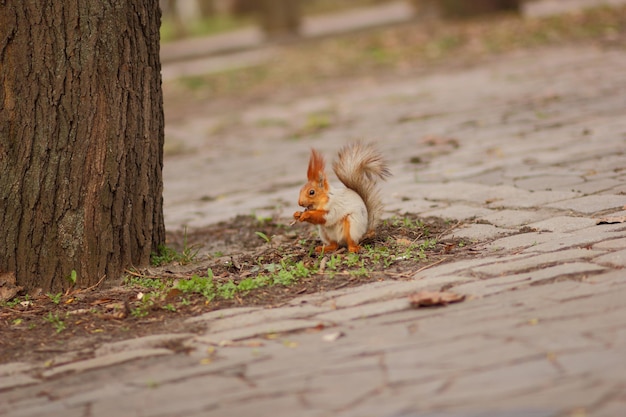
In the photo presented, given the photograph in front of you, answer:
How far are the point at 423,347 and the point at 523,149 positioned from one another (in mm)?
4357

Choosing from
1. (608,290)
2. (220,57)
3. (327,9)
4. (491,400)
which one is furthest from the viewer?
(327,9)

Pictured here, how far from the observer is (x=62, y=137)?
454 cm

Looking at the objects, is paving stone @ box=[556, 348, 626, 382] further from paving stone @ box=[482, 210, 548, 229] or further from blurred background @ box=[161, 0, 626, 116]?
blurred background @ box=[161, 0, 626, 116]

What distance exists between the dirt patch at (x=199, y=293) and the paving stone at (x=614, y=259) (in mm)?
680

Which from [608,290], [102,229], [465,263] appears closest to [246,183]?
[102,229]

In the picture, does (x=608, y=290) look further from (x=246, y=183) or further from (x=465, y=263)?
(x=246, y=183)

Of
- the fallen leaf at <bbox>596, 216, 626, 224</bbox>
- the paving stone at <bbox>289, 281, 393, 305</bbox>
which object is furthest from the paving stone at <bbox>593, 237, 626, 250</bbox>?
the paving stone at <bbox>289, 281, 393, 305</bbox>

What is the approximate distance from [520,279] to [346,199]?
44.5 inches

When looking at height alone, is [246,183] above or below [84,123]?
below

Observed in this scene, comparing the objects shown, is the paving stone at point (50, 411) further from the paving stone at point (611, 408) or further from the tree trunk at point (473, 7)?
the tree trunk at point (473, 7)

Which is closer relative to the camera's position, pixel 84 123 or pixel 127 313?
pixel 127 313

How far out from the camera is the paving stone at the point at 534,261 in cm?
402

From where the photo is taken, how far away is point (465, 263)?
422 cm

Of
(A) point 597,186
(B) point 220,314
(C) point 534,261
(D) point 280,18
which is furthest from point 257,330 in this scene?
(D) point 280,18
